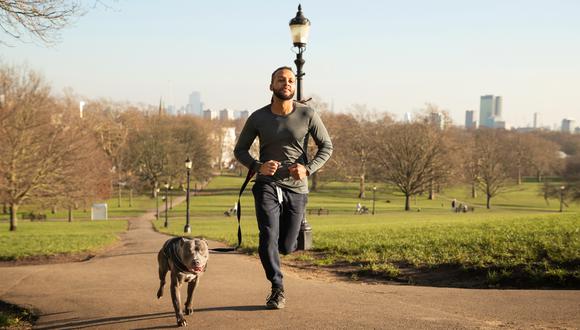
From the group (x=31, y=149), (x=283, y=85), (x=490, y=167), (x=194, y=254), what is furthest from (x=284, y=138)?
(x=490, y=167)

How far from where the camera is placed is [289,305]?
538 centimetres

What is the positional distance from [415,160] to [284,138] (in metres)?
51.6

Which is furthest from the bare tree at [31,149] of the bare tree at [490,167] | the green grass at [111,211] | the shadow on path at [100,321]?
the bare tree at [490,167]

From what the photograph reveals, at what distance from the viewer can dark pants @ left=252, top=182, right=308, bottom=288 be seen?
510 centimetres

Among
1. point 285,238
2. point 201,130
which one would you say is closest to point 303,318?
point 285,238

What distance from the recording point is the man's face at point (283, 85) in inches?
203

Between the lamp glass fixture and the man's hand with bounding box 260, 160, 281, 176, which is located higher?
the lamp glass fixture

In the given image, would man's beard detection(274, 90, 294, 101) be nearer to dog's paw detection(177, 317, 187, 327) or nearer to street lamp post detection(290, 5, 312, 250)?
dog's paw detection(177, 317, 187, 327)

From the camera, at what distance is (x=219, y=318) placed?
4957 millimetres

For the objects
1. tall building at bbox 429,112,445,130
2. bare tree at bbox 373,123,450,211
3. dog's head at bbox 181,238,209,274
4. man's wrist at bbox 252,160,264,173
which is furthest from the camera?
tall building at bbox 429,112,445,130

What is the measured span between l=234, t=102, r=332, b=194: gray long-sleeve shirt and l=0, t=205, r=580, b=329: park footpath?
4.13ft

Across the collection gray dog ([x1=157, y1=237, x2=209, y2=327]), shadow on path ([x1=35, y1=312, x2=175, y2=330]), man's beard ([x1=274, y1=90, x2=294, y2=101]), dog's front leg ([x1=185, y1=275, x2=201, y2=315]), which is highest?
man's beard ([x1=274, y1=90, x2=294, y2=101])

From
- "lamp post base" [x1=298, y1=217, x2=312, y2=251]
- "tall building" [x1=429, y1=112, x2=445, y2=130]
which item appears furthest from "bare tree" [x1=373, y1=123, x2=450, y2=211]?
"lamp post base" [x1=298, y1=217, x2=312, y2=251]

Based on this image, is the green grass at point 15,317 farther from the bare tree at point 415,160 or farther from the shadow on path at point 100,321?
the bare tree at point 415,160
